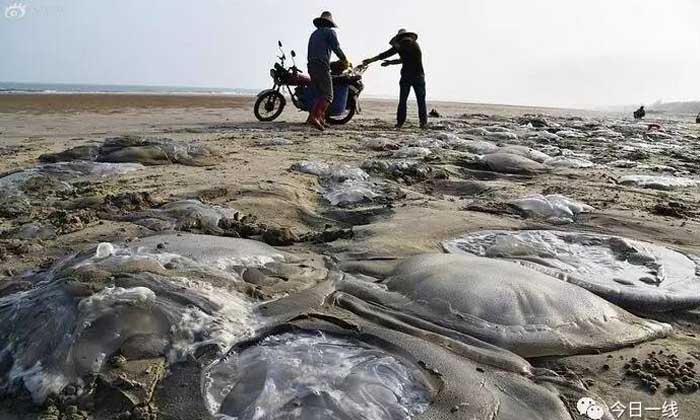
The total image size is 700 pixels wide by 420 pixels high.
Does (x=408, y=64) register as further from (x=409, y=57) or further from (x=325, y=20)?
(x=325, y=20)

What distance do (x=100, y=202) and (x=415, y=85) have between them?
7402mm

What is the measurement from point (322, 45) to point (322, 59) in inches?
8.8

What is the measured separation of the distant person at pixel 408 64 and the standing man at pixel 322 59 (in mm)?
1356

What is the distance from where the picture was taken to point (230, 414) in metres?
1.23

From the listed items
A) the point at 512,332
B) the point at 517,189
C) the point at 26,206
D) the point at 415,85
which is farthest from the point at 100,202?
the point at 415,85

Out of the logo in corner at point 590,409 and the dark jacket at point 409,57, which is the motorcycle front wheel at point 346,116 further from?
the logo in corner at point 590,409

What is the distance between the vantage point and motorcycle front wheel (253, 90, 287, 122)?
10098 millimetres

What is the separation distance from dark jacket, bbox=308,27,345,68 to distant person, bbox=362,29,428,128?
4.62 feet

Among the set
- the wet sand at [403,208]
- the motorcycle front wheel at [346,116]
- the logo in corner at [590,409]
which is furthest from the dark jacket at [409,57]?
the logo in corner at [590,409]

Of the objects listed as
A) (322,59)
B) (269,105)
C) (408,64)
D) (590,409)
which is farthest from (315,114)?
(590,409)

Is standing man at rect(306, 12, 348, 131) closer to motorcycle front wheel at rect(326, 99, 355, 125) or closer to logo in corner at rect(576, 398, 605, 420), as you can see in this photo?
motorcycle front wheel at rect(326, 99, 355, 125)

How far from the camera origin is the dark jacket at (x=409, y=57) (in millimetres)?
9484

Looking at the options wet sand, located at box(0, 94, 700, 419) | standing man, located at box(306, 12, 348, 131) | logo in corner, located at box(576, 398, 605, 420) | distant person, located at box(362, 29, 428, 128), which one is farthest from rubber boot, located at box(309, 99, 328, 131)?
logo in corner, located at box(576, 398, 605, 420)

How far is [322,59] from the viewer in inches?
333
